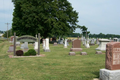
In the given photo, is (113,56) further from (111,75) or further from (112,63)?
(111,75)

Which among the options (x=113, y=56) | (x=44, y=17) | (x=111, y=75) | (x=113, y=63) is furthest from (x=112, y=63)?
(x=44, y=17)

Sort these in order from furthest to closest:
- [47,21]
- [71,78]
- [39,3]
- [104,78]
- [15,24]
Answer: [15,24]
[39,3]
[47,21]
[71,78]
[104,78]

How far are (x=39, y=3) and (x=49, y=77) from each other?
32.7m

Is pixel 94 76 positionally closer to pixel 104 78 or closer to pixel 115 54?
pixel 104 78

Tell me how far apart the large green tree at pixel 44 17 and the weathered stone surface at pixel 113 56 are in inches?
1136

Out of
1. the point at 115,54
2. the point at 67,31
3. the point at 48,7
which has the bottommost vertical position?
the point at 115,54

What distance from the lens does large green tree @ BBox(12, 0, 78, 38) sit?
35.7 meters

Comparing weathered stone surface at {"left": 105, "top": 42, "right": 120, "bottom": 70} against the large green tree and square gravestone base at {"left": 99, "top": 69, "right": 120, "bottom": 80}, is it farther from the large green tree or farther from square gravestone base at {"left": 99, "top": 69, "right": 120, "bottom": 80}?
the large green tree

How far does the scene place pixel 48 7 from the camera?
36.2 meters

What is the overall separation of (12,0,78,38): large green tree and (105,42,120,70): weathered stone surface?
94.7 feet

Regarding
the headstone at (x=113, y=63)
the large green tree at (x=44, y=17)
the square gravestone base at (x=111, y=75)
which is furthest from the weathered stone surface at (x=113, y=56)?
the large green tree at (x=44, y=17)

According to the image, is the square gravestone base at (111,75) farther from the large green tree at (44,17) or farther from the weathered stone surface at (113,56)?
the large green tree at (44,17)

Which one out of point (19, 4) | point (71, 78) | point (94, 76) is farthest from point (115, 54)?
point (19, 4)

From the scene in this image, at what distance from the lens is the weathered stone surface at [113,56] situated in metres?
6.30
